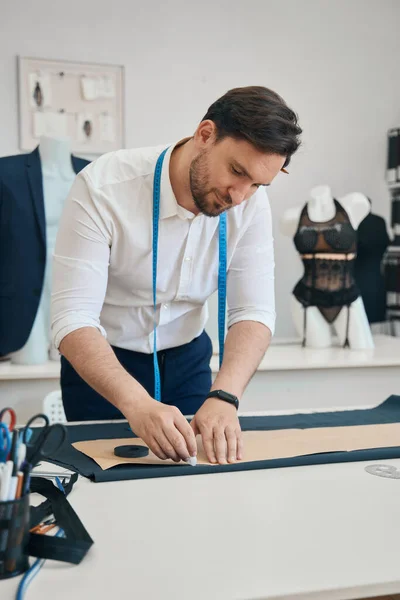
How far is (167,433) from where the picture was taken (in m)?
1.30

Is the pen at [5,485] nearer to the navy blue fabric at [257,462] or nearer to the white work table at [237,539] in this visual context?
the white work table at [237,539]

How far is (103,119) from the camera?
404 cm

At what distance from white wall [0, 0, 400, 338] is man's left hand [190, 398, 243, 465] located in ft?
9.22

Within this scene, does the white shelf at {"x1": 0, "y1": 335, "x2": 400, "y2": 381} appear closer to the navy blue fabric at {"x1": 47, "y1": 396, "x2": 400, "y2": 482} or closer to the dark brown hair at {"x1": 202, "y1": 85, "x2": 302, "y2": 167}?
the navy blue fabric at {"x1": 47, "y1": 396, "x2": 400, "y2": 482}

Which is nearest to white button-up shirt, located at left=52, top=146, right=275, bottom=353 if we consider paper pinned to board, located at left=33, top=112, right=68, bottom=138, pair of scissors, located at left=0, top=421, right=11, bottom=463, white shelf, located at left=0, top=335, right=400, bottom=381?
pair of scissors, located at left=0, top=421, right=11, bottom=463

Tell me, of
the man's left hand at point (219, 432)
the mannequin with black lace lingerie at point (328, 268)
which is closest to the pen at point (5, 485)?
the man's left hand at point (219, 432)

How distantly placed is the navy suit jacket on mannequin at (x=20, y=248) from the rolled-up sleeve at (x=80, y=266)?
159cm

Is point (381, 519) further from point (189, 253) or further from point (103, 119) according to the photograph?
point (103, 119)

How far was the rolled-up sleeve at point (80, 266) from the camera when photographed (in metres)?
Answer: 1.54

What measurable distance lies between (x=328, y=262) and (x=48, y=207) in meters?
1.41

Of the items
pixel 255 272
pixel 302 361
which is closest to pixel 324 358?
pixel 302 361

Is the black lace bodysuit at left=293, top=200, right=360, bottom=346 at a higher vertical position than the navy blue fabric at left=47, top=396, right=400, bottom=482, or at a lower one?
higher

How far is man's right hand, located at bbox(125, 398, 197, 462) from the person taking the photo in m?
1.30

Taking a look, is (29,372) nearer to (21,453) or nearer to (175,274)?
(175,274)
